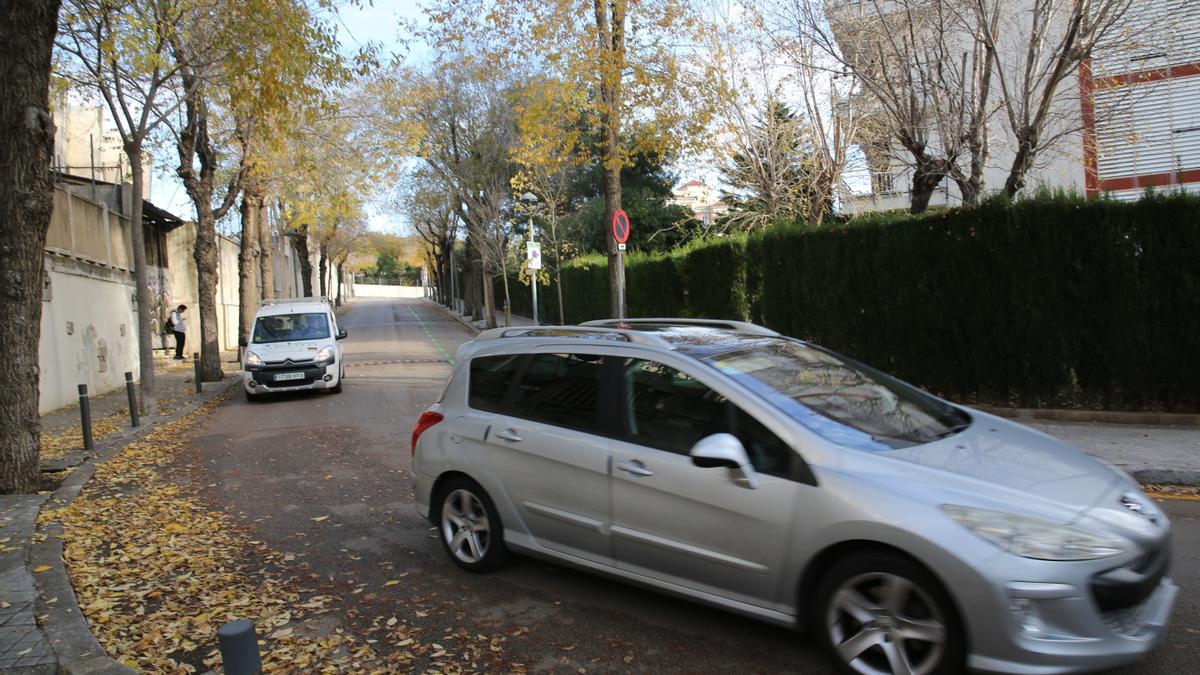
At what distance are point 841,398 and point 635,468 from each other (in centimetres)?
118

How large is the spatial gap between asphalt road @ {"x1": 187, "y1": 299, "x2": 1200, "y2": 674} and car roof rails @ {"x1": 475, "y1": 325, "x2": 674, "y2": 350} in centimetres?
152

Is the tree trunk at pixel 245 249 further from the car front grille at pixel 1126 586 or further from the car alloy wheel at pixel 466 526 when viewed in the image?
the car front grille at pixel 1126 586

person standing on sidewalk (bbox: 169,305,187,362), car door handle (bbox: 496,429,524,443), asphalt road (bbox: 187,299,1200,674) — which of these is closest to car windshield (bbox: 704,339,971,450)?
asphalt road (bbox: 187,299,1200,674)

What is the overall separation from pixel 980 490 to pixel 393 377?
16.1 metres

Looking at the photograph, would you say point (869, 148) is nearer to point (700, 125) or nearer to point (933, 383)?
point (700, 125)

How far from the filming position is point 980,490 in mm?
3176

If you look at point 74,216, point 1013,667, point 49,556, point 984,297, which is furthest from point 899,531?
point 74,216

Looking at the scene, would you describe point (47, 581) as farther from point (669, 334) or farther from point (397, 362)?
point (397, 362)

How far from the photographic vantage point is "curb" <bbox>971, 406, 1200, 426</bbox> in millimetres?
8922

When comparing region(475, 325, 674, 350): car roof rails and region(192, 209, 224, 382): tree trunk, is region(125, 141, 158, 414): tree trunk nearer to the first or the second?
region(192, 209, 224, 382): tree trunk

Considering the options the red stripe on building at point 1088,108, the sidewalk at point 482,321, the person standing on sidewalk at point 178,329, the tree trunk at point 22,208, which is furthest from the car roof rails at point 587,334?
the sidewalk at point 482,321

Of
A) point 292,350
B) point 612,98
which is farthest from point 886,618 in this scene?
point 292,350

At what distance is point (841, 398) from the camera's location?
13.4 ft

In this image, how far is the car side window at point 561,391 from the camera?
4.45m
